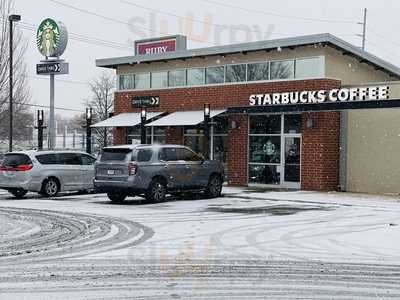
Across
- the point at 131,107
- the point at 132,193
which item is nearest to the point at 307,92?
the point at 132,193

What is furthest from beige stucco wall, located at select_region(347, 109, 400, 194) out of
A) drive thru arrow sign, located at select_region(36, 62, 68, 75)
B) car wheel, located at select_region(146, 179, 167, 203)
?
drive thru arrow sign, located at select_region(36, 62, 68, 75)

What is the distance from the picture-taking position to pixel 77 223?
13.5 meters

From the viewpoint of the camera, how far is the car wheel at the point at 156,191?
1792cm

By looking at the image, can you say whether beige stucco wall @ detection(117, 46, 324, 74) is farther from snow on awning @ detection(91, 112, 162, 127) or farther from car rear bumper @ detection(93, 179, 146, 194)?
car rear bumper @ detection(93, 179, 146, 194)

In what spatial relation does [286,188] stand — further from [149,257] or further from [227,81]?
[149,257]

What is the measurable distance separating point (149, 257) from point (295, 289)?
2716 millimetres

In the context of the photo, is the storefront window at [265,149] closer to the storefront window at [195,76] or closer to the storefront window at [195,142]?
the storefront window at [195,142]

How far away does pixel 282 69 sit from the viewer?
968 inches

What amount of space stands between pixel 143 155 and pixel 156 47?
15.3 m

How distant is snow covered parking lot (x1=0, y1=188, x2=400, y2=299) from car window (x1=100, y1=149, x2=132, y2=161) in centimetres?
139

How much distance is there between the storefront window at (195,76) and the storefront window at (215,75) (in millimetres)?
307

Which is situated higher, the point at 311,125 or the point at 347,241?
the point at 311,125

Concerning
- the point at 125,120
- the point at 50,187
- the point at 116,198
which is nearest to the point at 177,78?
the point at 125,120

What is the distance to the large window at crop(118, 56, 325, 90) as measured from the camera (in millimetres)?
23797
